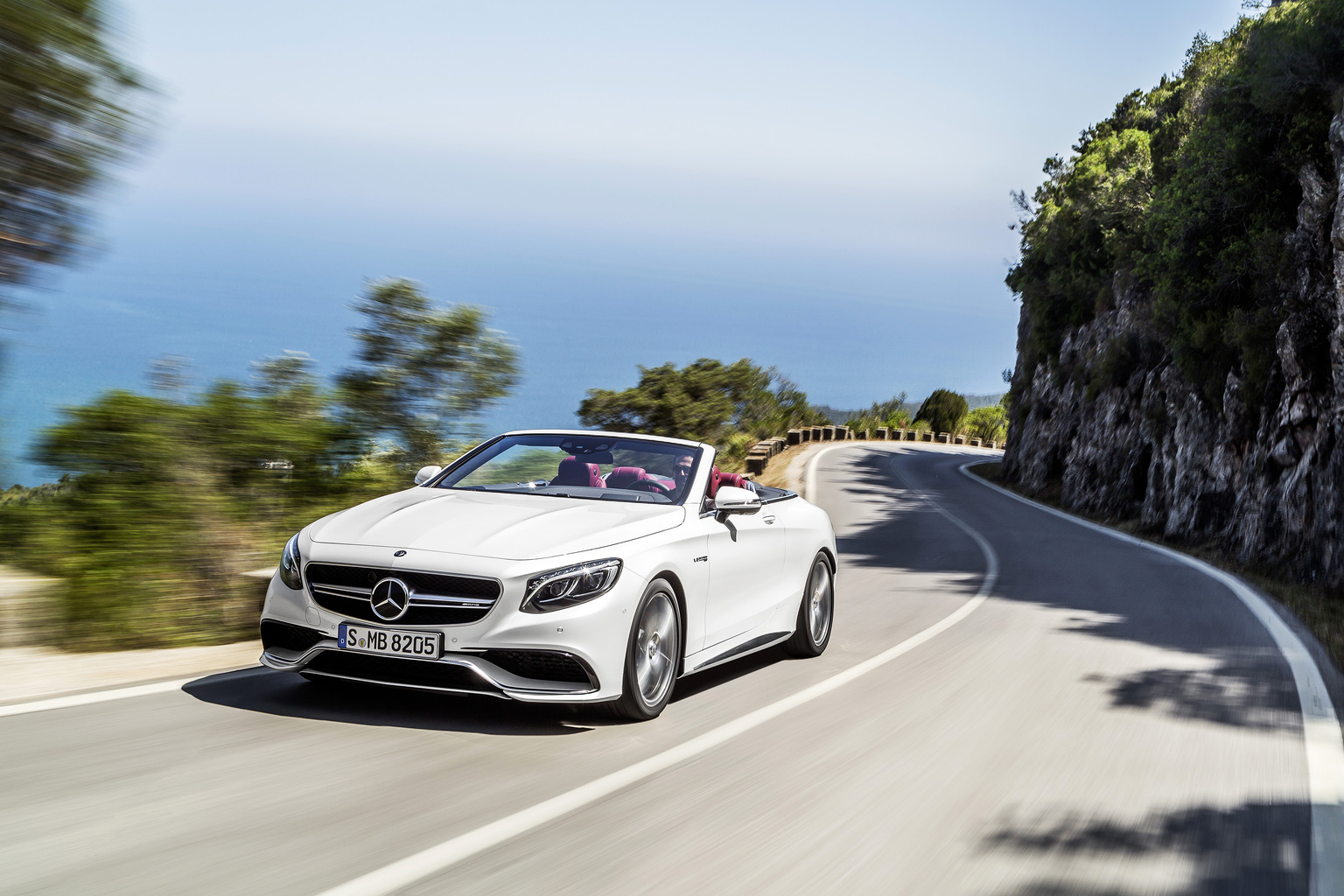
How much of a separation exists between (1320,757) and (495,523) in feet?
14.5

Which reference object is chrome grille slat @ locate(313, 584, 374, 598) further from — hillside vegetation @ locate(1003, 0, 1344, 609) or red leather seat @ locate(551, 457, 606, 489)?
hillside vegetation @ locate(1003, 0, 1344, 609)

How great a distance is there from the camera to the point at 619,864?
412 centimetres

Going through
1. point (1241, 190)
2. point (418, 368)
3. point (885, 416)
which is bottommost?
point (418, 368)

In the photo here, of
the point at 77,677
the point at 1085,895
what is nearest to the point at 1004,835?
the point at 1085,895

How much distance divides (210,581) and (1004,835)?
5743 millimetres

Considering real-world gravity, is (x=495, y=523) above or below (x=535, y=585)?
above

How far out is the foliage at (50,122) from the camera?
330 inches

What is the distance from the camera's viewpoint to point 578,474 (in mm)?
7344

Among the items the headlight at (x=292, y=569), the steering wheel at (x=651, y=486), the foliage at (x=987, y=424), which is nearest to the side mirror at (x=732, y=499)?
the steering wheel at (x=651, y=486)

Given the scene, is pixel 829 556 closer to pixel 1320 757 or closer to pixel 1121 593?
pixel 1320 757

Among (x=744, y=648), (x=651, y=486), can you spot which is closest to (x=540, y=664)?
(x=651, y=486)

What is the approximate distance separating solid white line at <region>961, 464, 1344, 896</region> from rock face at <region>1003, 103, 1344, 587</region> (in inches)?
257

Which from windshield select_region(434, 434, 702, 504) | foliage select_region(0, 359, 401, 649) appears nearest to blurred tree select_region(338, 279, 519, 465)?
foliage select_region(0, 359, 401, 649)

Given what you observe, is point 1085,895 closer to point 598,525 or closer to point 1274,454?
point 598,525
